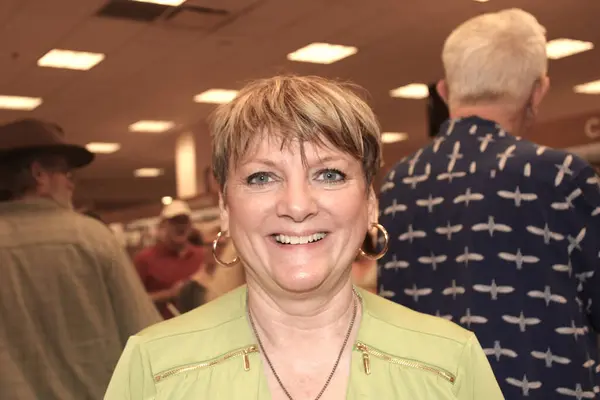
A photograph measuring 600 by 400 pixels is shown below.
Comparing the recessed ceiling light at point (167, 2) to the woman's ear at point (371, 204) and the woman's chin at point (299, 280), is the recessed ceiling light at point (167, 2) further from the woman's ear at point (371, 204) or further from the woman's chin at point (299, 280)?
the woman's chin at point (299, 280)

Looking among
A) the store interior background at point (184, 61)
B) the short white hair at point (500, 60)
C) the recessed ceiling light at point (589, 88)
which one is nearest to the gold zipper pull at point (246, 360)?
the short white hair at point (500, 60)

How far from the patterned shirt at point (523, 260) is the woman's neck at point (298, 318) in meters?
0.52

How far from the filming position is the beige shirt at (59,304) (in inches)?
87.7

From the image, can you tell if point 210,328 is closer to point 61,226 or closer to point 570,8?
point 61,226

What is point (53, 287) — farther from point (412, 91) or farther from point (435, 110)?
point (412, 91)

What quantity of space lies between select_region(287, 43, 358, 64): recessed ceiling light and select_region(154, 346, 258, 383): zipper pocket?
169 inches

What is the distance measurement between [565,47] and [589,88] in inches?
52.1

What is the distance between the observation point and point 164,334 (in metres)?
1.18

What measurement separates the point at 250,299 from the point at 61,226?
1206 millimetres

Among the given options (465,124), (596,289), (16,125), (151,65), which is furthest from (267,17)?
(596,289)

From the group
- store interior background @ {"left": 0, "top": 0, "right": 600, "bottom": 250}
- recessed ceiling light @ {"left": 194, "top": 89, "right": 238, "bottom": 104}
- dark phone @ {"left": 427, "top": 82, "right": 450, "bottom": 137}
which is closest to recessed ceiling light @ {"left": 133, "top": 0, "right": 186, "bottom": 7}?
store interior background @ {"left": 0, "top": 0, "right": 600, "bottom": 250}

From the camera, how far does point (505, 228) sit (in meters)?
1.61

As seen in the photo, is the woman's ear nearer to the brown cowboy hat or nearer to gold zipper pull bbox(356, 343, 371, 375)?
gold zipper pull bbox(356, 343, 371, 375)

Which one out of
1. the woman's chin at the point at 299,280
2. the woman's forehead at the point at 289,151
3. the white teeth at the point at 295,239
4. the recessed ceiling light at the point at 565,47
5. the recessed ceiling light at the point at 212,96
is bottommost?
the recessed ceiling light at the point at 212,96
